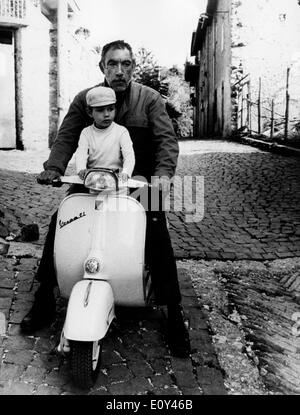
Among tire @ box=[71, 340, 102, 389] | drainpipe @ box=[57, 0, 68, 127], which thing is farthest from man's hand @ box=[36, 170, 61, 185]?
drainpipe @ box=[57, 0, 68, 127]

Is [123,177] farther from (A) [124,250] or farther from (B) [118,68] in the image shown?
(B) [118,68]

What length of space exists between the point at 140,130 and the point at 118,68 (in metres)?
0.39

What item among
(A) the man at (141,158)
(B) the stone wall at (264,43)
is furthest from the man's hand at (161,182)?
(B) the stone wall at (264,43)

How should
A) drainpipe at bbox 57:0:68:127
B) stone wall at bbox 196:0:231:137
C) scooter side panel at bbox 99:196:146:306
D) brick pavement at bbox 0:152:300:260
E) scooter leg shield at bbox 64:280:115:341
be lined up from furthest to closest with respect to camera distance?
stone wall at bbox 196:0:231:137
drainpipe at bbox 57:0:68:127
brick pavement at bbox 0:152:300:260
scooter side panel at bbox 99:196:146:306
scooter leg shield at bbox 64:280:115:341

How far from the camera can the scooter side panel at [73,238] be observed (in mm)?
2709

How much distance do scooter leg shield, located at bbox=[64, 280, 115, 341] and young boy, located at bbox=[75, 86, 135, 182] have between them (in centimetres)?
68

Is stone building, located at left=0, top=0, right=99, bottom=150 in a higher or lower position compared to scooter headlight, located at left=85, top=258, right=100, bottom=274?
higher

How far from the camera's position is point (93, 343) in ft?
8.00

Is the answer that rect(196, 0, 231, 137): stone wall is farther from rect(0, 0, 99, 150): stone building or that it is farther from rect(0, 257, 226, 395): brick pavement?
rect(0, 257, 226, 395): brick pavement

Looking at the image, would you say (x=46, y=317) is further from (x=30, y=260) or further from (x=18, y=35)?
(x=18, y=35)

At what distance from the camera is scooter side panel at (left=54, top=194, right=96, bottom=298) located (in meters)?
2.71

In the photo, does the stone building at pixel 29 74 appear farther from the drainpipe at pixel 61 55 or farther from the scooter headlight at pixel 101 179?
the scooter headlight at pixel 101 179
